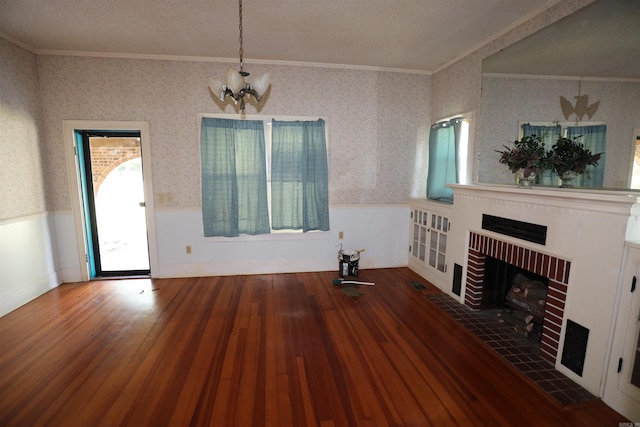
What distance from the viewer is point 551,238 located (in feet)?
7.20

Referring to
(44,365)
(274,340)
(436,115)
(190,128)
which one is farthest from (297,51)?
(44,365)

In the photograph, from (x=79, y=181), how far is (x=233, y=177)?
78.2 inches

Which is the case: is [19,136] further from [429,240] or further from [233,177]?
[429,240]

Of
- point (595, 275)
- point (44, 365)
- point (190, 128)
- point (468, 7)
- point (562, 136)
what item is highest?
point (468, 7)

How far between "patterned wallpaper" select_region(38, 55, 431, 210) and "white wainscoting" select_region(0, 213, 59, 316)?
1.48ft

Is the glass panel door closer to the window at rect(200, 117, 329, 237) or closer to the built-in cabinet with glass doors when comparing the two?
the window at rect(200, 117, 329, 237)

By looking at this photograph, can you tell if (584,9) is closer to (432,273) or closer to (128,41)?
(432,273)

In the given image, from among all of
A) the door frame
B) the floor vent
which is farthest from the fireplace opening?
the door frame

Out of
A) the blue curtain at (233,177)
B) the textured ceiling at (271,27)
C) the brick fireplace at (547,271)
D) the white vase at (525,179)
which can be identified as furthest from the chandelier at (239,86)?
the brick fireplace at (547,271)

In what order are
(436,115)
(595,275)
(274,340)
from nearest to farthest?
(595,275) → (274,340) → (436,115)

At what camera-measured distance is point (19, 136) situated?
3244mm

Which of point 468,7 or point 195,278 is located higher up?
point 468,7

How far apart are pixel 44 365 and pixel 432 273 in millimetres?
4008

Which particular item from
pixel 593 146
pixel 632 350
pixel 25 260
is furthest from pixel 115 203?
pixel 632 350
